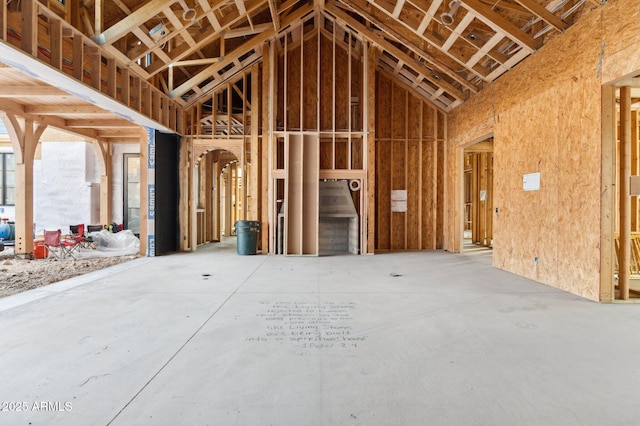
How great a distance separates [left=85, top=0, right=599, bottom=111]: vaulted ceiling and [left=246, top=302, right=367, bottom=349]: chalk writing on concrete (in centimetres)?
560

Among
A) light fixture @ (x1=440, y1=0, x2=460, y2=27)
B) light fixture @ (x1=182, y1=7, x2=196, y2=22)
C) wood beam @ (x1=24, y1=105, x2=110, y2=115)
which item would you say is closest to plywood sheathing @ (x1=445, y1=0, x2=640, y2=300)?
light fixture @ (x1=440, y1=0, x2=460, y2=27)

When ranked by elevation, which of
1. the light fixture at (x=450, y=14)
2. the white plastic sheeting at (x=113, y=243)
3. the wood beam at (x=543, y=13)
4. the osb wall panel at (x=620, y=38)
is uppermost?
the light fixture at (x=450, y=14)

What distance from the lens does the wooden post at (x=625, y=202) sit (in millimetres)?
4676

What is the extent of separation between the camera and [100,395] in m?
2.22

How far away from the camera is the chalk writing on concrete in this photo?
10.3ft

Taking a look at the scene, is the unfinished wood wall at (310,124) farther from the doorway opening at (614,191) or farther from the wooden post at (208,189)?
the doorway opening at (614,191)

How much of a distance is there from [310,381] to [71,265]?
762cm

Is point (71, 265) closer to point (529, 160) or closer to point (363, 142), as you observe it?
point (363, 142)

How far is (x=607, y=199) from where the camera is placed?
15.1 feet

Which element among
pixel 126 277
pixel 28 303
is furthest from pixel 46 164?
pixel 28 303

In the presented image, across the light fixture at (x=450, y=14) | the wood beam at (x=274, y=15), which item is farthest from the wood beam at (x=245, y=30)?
the light fixture at (x=450, y=14)

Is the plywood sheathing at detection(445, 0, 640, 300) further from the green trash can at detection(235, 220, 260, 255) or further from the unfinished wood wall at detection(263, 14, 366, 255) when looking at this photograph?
the green trash can at detection(235, 220, 260, 255)

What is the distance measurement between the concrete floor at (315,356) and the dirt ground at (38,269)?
0.90 metres

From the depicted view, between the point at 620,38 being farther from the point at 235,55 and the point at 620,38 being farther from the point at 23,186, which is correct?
the point at 23,186
